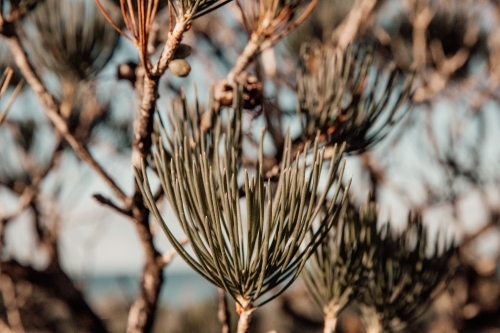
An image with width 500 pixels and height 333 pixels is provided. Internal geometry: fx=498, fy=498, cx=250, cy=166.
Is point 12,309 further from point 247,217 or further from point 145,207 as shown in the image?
point 247,217

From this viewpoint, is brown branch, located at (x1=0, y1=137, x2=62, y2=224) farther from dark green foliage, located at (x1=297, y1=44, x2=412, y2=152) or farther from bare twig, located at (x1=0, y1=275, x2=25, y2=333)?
dark green foliage, located at (x1=297, y1=44, x2=412, y2=152)

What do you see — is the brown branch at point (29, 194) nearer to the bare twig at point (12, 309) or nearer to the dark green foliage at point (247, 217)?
the bare twig at point (12, 309)

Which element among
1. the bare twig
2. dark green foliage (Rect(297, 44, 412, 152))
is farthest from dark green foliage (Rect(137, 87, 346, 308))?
the bare twig

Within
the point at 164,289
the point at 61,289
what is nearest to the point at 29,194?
the point at 61,289

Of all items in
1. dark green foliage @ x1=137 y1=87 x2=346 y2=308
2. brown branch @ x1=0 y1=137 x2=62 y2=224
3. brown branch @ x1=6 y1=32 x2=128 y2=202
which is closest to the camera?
dark green foliage @ x1=137 y1=87 x2=346 y2=308

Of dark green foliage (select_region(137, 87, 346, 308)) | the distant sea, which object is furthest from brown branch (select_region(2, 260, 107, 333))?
dark green foliage (select_region(137, 87, 346, 308))

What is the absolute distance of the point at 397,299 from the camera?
0.46 metres

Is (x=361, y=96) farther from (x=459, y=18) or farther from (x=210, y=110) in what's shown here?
(x=459, y=18)

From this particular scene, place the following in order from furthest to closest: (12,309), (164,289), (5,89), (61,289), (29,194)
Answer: (164,289) < (12,309) < (29,194) < (61,289) < (5,89)

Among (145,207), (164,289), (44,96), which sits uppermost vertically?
(44,96)

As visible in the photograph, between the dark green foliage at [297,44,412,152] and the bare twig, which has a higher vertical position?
the dark green foliage at [297,44,412,152]

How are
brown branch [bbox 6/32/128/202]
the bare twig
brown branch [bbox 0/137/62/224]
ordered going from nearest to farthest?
brown branch [bbox 6/32/128/202] → brown branch [bbox 0/137/62/224] → the bare twig

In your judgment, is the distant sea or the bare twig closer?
the bare twig

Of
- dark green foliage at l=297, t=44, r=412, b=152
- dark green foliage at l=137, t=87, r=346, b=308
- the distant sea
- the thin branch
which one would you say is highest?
dark green foliage at l=297, t=44, r=412, b=152
